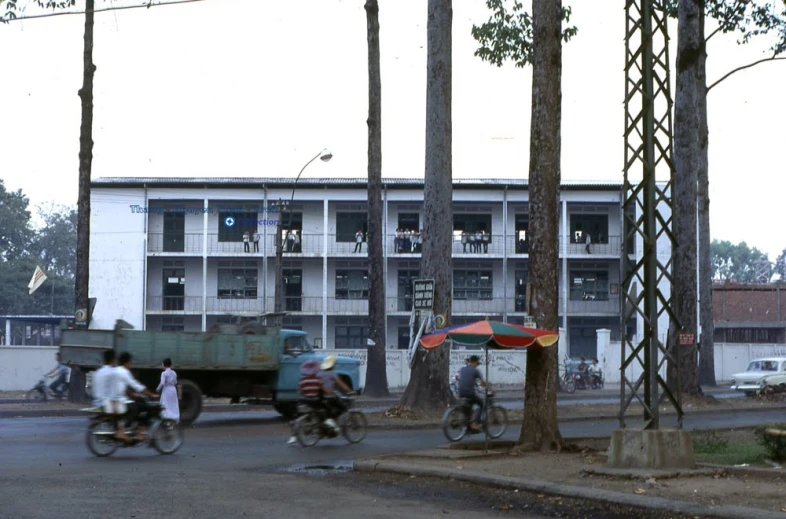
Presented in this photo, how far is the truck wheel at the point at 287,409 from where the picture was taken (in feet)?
88.0

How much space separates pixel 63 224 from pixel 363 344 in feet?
168

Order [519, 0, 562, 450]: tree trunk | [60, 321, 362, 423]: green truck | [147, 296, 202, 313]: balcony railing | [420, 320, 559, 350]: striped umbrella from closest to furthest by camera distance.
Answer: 1. [420, 320, 559, 350]: striped umbrella
2. [519, 0, 562, 450]: tree trunk
3. [60, 321, 362, 423]: green truck
4. [147, 296, 202, 313]: balcony railing

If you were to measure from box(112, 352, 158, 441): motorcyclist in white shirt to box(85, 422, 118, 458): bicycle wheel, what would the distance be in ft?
0.56

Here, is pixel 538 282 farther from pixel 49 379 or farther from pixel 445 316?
pixel 49 379

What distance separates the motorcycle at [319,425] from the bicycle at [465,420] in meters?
1.62

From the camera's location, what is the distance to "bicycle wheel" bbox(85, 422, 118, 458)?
57.1 feet

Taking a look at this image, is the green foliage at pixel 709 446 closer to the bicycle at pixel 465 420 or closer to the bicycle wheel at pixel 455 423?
the bicycle at pixel 465 420

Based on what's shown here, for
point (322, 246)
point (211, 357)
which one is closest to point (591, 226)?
point (322, 246)

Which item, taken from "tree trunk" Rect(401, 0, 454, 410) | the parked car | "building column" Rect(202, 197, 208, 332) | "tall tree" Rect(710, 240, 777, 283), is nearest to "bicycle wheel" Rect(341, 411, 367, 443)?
"tree trunk" Rect(401, 0, 454, 410)

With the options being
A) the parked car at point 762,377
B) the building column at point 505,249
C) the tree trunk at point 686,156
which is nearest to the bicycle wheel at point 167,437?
the tree trunk at point 686,156

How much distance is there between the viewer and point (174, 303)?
193ft

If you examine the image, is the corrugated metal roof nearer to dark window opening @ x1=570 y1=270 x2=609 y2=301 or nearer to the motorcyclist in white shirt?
dark window opening @ x1=570 y1=270 x2=609 y2=301

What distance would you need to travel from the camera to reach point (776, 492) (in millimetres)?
11688

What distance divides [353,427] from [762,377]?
87.8 feet
